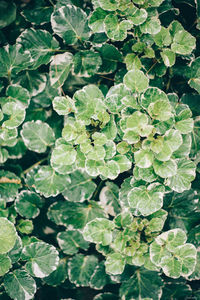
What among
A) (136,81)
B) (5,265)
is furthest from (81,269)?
(136,81)

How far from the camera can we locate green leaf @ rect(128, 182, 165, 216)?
90 cm

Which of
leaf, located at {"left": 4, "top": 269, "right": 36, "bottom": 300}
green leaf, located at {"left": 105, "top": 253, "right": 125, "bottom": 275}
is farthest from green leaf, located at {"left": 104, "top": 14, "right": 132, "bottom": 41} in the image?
leaf, located at {"left": 4, "top": 269, "right": 36, "bottom": 300}

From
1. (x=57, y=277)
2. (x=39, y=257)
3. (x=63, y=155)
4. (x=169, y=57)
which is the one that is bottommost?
(x=57, y=277)

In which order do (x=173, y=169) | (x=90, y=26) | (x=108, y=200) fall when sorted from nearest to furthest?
(x=173, y=169)
(x=90, y=26)
(x=108, y=200)

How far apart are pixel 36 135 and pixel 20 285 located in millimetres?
594

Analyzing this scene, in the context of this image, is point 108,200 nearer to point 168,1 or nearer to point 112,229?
point 112,229

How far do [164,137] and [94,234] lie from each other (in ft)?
1.43

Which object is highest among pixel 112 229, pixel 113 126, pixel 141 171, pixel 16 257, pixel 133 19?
pixel 133 19

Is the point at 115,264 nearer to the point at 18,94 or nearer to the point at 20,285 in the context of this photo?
the point at 20,285

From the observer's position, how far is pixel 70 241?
1229 mm

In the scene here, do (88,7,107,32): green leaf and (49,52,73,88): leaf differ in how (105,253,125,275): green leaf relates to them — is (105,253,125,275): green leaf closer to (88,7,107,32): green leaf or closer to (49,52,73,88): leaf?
(49,52,73,88): leaf

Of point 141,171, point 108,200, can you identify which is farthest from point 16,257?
point 141,171

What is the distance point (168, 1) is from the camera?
40.7 inches

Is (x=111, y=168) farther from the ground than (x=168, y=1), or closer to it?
closer to it
